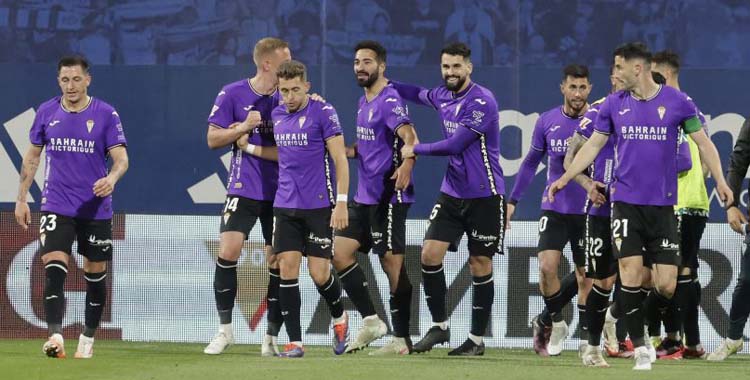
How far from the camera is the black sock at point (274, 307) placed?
34.2 feet

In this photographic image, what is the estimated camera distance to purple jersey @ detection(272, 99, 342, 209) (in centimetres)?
982

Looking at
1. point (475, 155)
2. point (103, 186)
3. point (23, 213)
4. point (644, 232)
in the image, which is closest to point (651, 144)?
point (644, 232)

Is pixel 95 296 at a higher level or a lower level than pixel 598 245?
lower

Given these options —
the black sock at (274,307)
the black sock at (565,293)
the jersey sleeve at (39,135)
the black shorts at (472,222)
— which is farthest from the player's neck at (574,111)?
the jersey sleeve at (39,135)

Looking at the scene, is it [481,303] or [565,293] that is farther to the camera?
[565,293]

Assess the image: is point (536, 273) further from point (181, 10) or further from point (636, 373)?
point (181, 10)

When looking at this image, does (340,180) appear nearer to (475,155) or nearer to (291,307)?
(291,307)

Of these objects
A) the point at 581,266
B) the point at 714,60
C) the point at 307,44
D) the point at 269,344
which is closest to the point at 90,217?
the point at 269,344

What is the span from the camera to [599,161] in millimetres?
10273

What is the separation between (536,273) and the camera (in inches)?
472

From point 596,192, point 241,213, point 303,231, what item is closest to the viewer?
point 596,192

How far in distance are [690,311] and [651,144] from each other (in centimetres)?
214

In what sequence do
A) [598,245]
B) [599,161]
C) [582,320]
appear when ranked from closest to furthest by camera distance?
1. [598,245]
2. [599,161]
3. [582,320]

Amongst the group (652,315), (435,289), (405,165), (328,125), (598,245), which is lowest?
(652,315)
